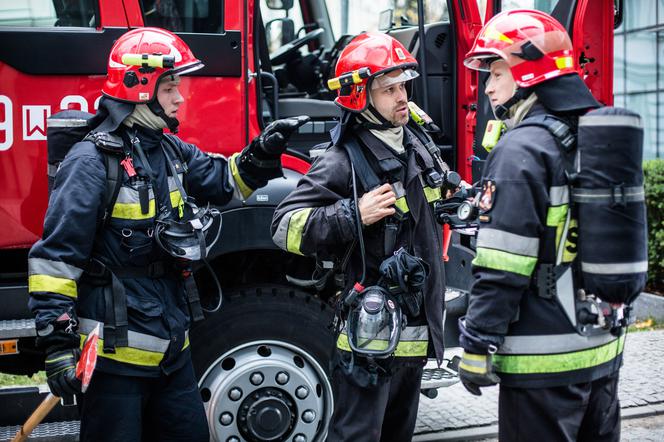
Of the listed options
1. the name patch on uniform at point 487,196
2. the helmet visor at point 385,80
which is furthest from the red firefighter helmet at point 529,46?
the helmet visor at point 385,80

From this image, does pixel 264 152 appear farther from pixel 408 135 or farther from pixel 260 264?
pixel 260 264

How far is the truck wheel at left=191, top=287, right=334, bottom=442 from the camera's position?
402cm

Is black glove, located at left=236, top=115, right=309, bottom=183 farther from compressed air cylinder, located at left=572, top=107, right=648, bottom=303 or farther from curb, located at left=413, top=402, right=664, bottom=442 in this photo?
curb, located at left=413, top=402, right=664, bottom=442

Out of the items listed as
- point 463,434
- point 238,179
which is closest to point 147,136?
point 238,179

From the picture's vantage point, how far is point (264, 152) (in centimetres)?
354

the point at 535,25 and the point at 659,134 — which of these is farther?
the point at 659,134

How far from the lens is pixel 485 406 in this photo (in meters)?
5.23

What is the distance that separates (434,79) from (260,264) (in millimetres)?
1414

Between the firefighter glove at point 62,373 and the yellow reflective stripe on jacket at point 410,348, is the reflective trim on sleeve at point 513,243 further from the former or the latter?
the firefighter glove at point 62,373

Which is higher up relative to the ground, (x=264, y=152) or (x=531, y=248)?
(x=264, y=152)

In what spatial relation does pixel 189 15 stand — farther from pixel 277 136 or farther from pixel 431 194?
pixel 431 194

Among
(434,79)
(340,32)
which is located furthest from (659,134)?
(434,79)

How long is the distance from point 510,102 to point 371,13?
3076mm

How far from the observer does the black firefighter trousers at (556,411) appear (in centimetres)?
266
